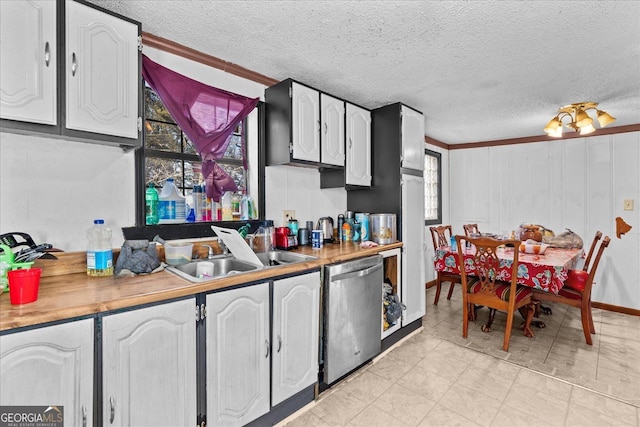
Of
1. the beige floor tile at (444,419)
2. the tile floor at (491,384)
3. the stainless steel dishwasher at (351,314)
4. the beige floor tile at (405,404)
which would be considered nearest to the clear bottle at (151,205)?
the stainless steel dishwasher at (351,314)

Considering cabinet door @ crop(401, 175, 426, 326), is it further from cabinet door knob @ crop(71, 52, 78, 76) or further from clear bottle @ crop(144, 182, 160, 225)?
cabinet door knob @ crop(71, 52, 78, 76)

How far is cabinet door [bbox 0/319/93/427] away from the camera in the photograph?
40.0 inches

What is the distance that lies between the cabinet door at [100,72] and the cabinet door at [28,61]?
6 cm

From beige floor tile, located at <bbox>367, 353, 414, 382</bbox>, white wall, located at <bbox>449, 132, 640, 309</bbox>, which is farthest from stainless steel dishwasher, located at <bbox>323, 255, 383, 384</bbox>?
white wall, located at <bbox>449, 132, 640, 309</bbox>

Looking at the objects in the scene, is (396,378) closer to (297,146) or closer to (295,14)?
(297,146)

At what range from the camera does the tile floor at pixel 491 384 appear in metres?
1.88

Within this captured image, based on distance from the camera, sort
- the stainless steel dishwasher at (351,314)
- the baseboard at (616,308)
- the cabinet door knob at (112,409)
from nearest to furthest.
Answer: the cabinet door knob at (112,409)
the stainless steel dishwasher at (351,314)
the baseboard at (616,308)

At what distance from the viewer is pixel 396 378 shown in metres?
2.31

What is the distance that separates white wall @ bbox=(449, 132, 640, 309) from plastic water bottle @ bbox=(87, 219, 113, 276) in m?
4.83

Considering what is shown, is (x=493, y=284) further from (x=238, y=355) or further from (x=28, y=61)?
(x=28, y=61)

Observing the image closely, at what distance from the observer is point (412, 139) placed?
309 centimetres

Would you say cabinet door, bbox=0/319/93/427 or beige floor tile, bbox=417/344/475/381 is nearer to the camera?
cabinet door, bbox=0/319/93/427

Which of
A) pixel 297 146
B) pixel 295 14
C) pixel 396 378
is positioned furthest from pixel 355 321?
pixel 295 14

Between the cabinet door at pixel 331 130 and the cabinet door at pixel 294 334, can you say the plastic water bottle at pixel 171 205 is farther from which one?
the cabinet door at pixel 331 130
